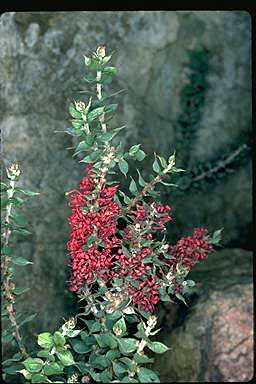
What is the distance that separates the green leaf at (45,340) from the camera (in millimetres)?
1896

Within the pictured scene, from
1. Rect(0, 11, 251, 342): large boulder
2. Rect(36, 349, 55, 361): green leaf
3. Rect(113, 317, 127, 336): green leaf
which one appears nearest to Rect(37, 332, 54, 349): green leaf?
Rect(36, 349, 55, 361): green leaf

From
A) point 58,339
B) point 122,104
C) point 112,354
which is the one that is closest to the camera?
point 58,339

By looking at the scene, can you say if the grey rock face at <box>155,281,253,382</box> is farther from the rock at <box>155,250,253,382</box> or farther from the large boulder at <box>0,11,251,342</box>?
the large boulder at <box>0,11,251,342</box>

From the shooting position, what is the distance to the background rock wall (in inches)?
103

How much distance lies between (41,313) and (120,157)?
0.82 metres

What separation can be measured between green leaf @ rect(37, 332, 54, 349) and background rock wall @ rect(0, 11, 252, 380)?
2.36 ft

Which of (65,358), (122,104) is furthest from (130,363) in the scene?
(122,104)

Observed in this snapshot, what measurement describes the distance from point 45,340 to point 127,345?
0.21 m

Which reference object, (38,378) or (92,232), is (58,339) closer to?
(38,378)

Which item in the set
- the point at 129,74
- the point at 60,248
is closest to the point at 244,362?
the point at 60,248

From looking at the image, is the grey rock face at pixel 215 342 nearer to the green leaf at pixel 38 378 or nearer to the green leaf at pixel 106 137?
the green leaf at pixel 38 378

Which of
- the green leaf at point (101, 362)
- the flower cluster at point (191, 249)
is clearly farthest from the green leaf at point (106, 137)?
the green leaf at point (101, 362)

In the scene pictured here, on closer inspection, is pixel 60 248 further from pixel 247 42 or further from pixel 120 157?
pixel 247 42

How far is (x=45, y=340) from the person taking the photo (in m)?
1.90
